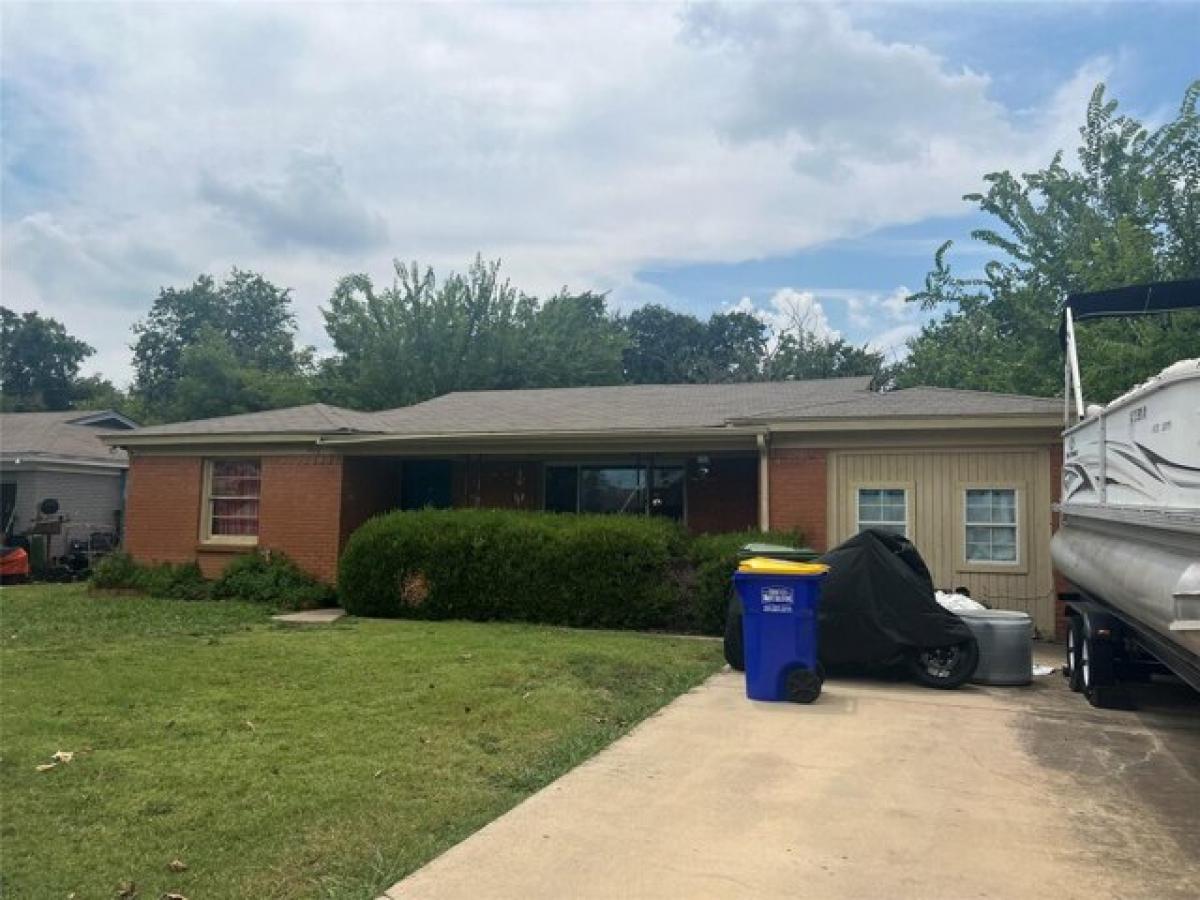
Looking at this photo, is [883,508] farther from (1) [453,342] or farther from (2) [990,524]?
(1) [453,342]

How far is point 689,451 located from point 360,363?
20973 mm

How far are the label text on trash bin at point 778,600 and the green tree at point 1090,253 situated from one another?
1063 cm

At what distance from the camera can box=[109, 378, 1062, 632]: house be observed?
37.3 feet

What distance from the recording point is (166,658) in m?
8.62

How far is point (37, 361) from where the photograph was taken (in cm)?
5078

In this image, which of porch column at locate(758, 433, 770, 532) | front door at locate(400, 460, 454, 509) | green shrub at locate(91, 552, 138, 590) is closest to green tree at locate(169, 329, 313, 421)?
front door at locate(400, 460, 454, 509)

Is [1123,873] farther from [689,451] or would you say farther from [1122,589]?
[689,451]

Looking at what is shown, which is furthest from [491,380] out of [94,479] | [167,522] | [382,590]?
[382,590]

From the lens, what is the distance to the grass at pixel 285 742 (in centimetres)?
386

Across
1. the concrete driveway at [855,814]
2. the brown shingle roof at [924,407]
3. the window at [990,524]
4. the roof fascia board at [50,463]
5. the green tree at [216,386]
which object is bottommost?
the concrete driveway at [855,814]

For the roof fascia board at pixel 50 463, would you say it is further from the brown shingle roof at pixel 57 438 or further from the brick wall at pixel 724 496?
the brick wall at pixel 724 496

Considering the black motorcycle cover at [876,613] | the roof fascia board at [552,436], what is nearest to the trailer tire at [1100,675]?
the black motorcycle cover at [876,613]

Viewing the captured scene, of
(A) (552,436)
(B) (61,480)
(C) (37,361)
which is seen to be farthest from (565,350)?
(C) (37,361)

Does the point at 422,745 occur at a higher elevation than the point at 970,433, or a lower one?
lower
